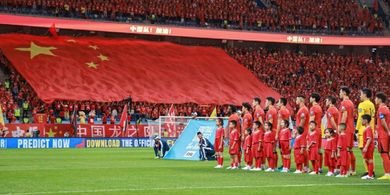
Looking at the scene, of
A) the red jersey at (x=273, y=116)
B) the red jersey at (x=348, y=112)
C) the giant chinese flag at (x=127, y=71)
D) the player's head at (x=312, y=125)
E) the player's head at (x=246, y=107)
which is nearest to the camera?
the red jersey at (x=348, y=112)

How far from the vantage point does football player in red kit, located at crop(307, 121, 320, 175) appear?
21.9 meters

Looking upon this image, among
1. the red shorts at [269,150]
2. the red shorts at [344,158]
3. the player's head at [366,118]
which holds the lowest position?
the red shorts at [269,150]

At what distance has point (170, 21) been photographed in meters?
62.0

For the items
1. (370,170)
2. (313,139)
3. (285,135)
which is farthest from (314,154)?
(370,170)

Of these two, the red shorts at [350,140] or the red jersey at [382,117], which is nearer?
the red jersey at [382,117]

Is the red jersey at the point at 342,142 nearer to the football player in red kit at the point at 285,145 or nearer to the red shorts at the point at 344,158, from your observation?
the red shorts at the point at 344,158

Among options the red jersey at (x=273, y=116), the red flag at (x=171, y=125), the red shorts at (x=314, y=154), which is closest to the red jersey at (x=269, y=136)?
the red jersey at (x=273, y=116)

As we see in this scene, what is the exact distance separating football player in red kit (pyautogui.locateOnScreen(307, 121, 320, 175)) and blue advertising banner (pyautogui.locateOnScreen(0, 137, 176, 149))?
2204cm

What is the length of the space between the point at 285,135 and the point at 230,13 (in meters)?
43.0

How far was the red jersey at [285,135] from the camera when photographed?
23000mm

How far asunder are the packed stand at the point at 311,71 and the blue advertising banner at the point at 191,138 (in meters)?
31.2

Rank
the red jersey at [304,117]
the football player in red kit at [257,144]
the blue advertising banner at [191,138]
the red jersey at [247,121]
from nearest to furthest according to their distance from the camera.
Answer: the red jersey at [304,117]
the football player in red kit at [257,144]
the red jersey at [247,121]
the blue advertising banner at [191,138]

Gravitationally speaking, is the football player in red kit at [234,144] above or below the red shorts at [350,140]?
below

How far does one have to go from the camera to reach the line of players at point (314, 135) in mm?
20281
